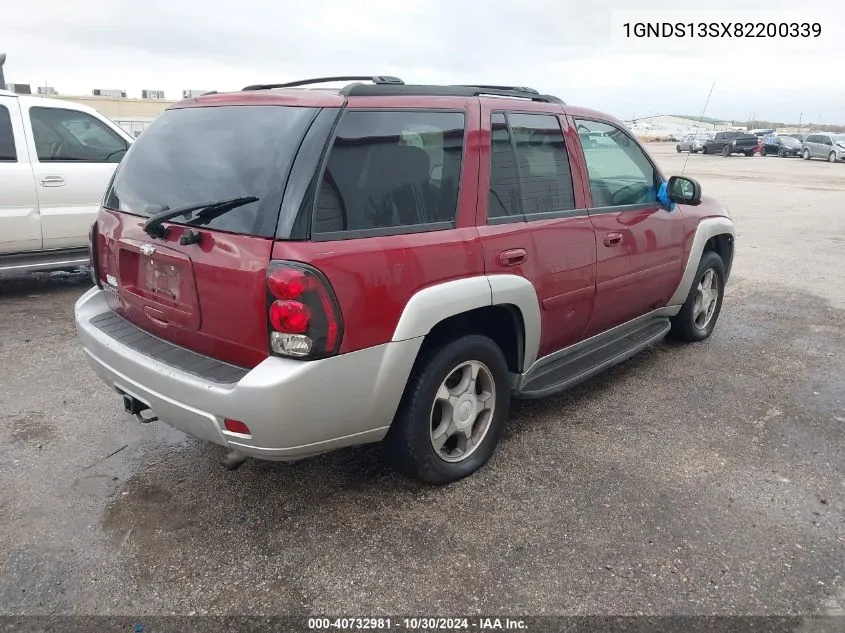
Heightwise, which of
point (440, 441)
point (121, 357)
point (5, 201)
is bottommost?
point (440, 441)

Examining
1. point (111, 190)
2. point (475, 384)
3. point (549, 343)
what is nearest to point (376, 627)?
point (475, 384)

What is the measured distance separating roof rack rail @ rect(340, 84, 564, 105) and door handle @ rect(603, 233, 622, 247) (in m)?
0.81

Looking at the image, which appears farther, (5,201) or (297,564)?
(5,201)

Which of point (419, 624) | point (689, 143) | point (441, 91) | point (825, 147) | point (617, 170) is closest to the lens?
point (419, 624)

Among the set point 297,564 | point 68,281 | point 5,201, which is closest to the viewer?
point 297,564

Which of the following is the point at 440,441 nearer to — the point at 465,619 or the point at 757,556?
the point at 465,619

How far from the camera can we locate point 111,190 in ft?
10.9

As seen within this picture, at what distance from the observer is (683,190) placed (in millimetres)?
4480

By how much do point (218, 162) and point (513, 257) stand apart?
4.58ft

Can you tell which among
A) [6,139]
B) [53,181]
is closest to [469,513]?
[53,181]

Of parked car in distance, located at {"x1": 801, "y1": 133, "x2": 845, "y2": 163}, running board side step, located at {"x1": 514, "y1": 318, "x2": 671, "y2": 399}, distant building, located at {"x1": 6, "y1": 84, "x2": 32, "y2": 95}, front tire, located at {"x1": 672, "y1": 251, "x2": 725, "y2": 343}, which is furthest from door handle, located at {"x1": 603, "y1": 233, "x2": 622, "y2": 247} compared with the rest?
parked car in distance, located at {"x1": 801, "y1": 133, "x2": 845, "y2": 163}

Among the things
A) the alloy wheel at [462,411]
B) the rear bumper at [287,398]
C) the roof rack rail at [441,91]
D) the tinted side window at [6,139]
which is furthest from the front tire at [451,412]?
the tinted side window at [6,139]

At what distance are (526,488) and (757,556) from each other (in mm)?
1004

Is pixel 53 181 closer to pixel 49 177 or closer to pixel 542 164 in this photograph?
pixel 49 177
